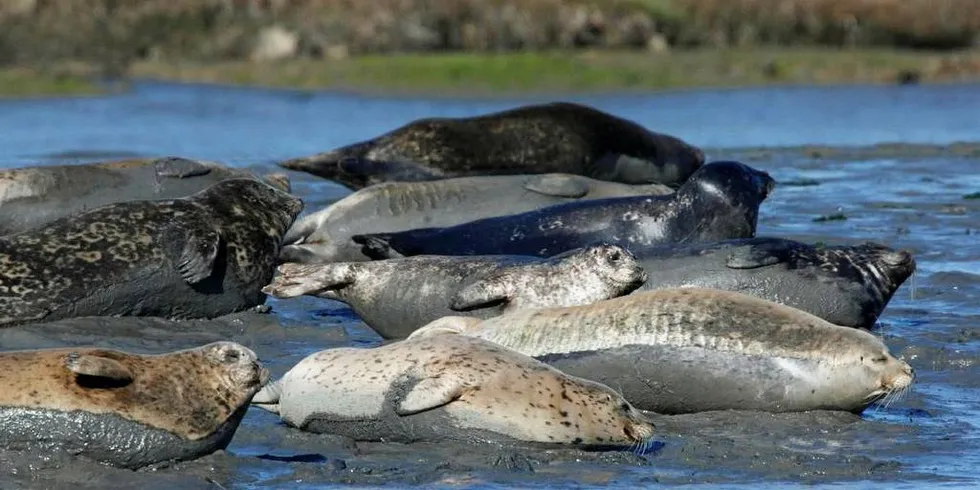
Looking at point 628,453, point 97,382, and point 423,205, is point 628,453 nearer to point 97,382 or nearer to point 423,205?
point 97,382

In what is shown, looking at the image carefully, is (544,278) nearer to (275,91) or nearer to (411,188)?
(411,188)

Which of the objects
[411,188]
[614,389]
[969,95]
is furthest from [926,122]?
[614,389]

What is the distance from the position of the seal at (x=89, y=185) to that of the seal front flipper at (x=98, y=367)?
4.02 m

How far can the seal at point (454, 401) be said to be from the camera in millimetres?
6305

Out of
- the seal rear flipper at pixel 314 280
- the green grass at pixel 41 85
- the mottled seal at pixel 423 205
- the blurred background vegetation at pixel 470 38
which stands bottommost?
the green grass at pixel 41 85

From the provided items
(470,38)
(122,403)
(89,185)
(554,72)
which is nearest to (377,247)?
(89,185)

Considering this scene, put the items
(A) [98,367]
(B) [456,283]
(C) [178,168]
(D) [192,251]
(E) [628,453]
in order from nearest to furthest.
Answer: (A) [98,367]
(E) [628,453]
(B) [456,283]
(D) [192,251]
(C) [178,168]

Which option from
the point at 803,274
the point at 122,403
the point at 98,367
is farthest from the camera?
the point at 803,274

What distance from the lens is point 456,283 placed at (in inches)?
331

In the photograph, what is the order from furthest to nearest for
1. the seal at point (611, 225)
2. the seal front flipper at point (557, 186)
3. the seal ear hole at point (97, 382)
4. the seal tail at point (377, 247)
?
the seal front flipper at point (557, 186) < the seal at point (611, 225) < the seal tail at point (377, 247) < the seal ear hole at point (97, 382)

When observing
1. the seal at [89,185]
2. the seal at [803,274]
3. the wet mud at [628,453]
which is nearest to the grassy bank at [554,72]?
the seal at [89,185]

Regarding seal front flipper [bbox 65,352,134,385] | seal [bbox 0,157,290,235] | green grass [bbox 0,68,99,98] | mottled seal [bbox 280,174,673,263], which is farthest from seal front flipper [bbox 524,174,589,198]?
green grass [bbox 0,68,99,98]

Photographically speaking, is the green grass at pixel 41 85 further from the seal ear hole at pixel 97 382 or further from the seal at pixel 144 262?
the seal ear hole at pixel 97 382

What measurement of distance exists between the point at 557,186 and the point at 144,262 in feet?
9.44
